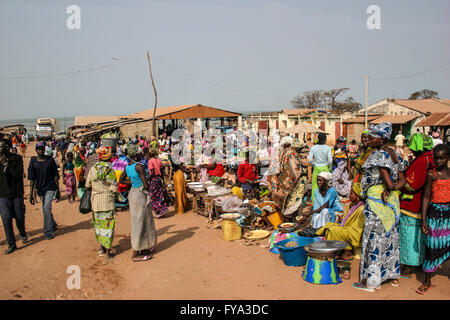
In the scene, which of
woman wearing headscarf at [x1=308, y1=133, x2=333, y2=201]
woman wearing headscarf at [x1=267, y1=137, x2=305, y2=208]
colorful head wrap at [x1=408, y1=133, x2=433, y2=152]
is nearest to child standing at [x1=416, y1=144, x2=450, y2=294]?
colorful head wrap at [x1=408, y1=133, x2=433, y2=152]

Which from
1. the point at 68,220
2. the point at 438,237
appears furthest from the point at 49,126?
the point at 438,237

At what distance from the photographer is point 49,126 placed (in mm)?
41500

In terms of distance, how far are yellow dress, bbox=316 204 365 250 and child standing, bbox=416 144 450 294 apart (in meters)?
0.82

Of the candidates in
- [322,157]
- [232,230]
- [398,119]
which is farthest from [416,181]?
[398,119]

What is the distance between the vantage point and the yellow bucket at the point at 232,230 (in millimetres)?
6430

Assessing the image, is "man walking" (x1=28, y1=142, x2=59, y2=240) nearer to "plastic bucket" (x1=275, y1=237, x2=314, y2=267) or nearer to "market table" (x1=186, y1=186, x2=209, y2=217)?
"market table" (x1=186, y1=186, x2=209, y2=217)

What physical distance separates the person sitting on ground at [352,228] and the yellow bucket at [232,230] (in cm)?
188

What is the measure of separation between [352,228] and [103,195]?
3.85 meters

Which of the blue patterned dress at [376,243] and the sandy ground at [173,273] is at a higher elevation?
the blue patterned dress at [376,243]

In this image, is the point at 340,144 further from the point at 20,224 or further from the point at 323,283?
the point at 20,224

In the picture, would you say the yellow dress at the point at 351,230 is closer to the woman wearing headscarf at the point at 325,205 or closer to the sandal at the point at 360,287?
the sandal at the point at 360,287

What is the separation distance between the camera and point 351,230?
188 inches

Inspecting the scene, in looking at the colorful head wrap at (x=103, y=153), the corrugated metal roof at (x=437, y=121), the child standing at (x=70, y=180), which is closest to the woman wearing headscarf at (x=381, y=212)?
the colorful head wrap at (x=103, y=153)
